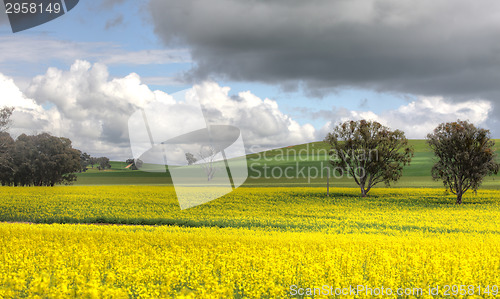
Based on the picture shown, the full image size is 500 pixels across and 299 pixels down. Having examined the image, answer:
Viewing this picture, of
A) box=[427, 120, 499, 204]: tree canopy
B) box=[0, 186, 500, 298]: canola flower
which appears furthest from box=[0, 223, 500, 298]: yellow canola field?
box=[427, 120, 499, 204]: tree canopy

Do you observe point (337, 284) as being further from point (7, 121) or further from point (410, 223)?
point (7, 121)

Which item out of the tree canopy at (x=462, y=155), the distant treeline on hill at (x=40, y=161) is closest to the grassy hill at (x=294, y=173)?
the distant treeline on hill at (x=40, y=161)

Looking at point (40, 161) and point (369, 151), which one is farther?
point (40, 161)

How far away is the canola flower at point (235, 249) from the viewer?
827 cm

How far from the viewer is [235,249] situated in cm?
1362

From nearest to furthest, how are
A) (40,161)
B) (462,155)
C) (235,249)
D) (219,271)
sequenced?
(219,271) < (235,249) < (462,155) < (40,161)

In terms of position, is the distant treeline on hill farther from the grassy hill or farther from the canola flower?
the canola flower

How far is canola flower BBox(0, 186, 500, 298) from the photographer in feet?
27.1

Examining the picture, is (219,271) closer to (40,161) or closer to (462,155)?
(462,155)

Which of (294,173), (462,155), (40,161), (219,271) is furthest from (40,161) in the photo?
(219,271)

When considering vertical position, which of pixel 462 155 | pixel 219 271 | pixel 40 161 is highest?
pixel 40 161

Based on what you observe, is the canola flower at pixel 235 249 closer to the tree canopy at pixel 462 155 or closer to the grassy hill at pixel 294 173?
the tree canopy at pixel 462 155

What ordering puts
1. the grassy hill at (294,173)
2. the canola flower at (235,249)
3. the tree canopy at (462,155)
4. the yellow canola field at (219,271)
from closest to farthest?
the yellow canola field at (219,271)
the canola flower at (235,249)
the tree canopy at (462,155)
the grassy hill at (294,173)

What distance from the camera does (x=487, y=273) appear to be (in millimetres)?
10312
